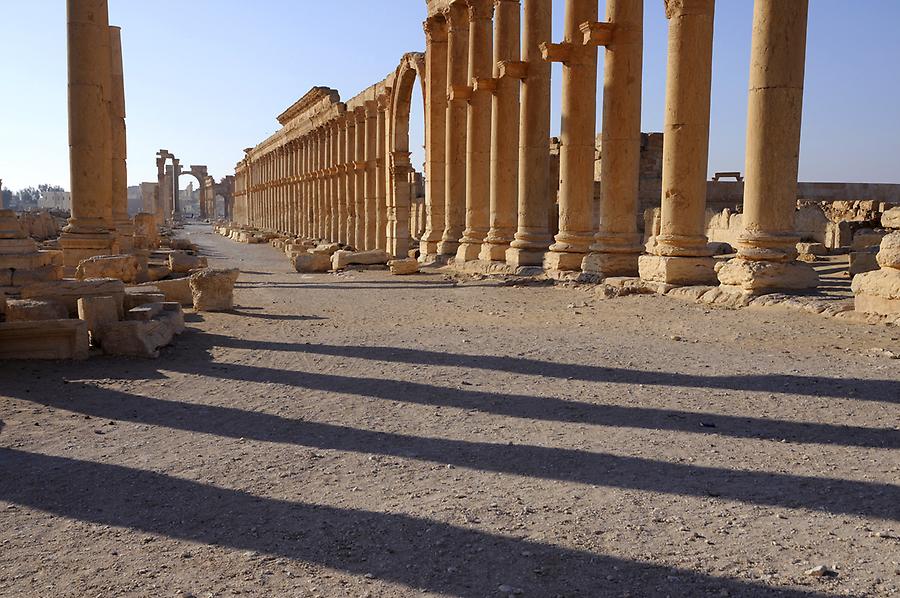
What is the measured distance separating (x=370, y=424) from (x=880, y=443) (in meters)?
3.32

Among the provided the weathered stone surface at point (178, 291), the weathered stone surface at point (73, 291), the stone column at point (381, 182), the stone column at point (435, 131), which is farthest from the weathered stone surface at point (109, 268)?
the stone column at point (381, 182)

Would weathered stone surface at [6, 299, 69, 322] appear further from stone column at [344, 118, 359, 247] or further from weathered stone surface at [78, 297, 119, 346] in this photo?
stone column at [344, 118, 359, 247]

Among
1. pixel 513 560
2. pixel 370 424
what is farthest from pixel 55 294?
pixel 513 560

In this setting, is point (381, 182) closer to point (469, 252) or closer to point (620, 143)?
point (469, 252)

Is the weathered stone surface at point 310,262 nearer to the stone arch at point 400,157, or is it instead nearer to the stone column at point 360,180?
the stone arch at point 400,157

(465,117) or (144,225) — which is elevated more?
(465,117)

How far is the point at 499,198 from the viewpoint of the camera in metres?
19.0

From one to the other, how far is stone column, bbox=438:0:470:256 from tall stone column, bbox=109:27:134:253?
8.58 metres

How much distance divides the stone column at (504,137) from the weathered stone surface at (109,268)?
7.97 metres

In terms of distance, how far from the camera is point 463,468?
4762 millimetres

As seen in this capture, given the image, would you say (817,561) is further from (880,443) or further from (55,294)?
(55,294)

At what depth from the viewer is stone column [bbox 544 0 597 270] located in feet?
51.4

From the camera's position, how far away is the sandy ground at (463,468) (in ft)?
11.2

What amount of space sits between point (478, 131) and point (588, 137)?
5.20 m
